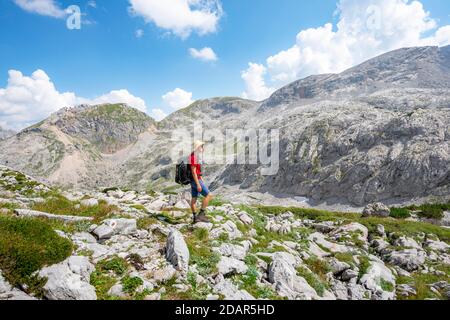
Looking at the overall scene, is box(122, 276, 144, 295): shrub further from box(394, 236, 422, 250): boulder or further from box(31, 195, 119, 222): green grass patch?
box(394, 236, 422, 250): boulder

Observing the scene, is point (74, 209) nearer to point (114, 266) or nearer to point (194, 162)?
point (194, 162)

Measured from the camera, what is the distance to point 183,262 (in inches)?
365

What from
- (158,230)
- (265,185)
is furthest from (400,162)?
(158,230)

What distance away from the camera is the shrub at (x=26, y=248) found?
282 inches

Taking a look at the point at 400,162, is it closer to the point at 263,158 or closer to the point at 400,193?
the point at 400,193

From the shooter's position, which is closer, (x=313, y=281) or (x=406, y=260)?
(x=313, y=281)

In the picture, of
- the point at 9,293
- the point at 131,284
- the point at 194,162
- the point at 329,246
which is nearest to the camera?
the point at 9,293

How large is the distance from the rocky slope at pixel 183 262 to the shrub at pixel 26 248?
0.09 ft

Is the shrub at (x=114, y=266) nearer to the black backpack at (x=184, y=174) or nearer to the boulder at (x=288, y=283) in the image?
the black backpack at (x=184, y=174)

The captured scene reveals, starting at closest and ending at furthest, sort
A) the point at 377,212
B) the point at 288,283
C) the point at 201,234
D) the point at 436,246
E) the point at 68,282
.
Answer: the point at 68,282 < the point at 288,283 < the point at 201,234 < the point at 436,246 < the point at 377,212

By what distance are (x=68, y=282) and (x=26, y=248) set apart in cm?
161

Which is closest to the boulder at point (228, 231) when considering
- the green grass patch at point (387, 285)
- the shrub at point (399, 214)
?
the green grass patch at point (387, 285)

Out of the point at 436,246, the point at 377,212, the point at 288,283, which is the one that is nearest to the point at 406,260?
the point at 436,246
